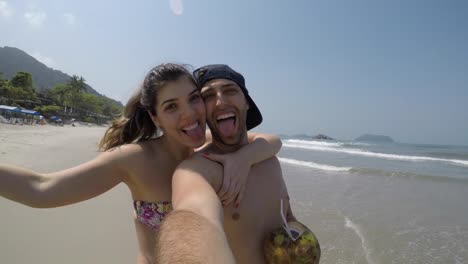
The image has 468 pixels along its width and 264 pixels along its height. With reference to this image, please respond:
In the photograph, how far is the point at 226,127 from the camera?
2320 mm

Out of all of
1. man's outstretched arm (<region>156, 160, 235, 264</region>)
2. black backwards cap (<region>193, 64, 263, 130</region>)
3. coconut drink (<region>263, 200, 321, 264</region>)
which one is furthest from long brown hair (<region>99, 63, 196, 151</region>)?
coconut drink (<region>263, 200, 321, 264</region>)

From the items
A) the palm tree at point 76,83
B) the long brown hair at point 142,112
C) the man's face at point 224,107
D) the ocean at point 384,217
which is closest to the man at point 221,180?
the man's face at point 224,107

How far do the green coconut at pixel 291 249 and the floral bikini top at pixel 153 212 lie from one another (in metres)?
0.81

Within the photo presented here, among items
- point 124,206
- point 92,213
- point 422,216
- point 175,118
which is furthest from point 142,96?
point 422,216

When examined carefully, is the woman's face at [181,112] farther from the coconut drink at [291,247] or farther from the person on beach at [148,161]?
the coconut drink at [291,247]

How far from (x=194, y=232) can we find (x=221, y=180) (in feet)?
2.55

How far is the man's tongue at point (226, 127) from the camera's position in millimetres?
2320

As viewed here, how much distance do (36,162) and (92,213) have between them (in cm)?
440

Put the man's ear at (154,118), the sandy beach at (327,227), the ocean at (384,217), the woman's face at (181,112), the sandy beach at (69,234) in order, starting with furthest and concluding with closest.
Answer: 1. the ocean at (384,217)
2. the sandy beach at (327,227)
3. the sandy beach at (69,234)
4. the man's ear at (154,118)
5. the woman's face at (181,112)

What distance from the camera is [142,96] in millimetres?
2197

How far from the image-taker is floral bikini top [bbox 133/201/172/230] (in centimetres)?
211

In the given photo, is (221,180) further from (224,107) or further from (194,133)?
(224,107)

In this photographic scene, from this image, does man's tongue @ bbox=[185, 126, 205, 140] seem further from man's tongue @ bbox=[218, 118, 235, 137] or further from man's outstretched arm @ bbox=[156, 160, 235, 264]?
man's outstretched arm @ bbox=[156, 160, 235, 264]

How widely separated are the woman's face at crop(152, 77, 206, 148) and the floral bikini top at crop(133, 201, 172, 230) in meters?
0.51
